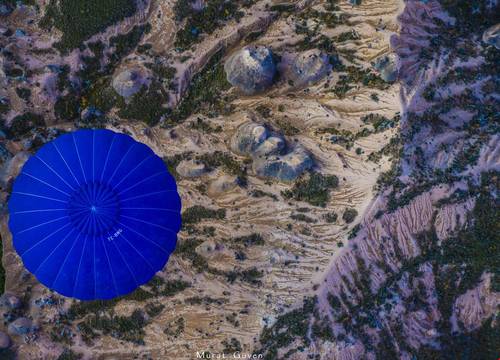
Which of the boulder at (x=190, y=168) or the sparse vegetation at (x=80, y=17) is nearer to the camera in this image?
the boulder at (x=190, y=168)

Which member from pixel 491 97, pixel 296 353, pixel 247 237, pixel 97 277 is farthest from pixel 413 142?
pixel 97 277

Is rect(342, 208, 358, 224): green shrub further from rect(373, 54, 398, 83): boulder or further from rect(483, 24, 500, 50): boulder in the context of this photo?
rect(483, 24, 500, 50): boulder

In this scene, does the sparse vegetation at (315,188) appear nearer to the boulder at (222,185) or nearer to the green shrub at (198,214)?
the boulder at (222,185)

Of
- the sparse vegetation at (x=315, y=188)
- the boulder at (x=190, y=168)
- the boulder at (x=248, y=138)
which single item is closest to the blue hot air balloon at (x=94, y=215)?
the boulder at (x=190, y=168)

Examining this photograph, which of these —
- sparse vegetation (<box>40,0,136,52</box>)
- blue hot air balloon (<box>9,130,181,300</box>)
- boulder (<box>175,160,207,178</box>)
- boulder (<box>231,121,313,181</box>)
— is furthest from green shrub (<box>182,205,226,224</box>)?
sparse vegetation (<box>40,0,136,52</box>)

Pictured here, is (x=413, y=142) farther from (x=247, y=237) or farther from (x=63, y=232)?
(x=63, y=232)

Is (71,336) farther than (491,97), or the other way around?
(71,336)

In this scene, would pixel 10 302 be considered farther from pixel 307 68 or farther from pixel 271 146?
pixel 307 68
